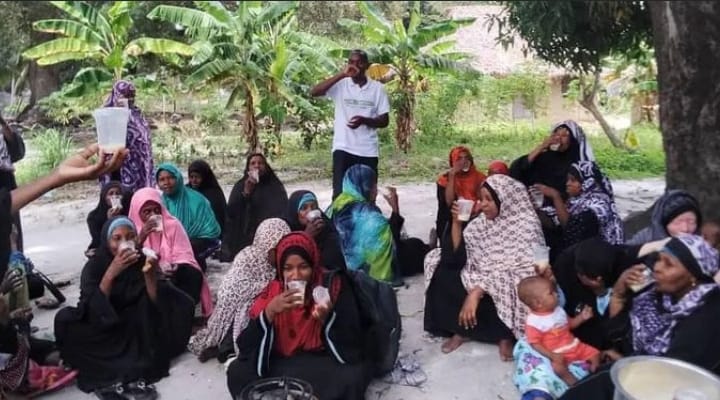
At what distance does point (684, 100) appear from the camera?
489 cm

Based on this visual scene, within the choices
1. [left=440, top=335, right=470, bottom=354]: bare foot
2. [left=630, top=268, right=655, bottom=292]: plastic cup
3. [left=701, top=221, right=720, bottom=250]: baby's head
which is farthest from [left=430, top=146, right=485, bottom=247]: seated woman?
[left=630, top=268, right=655, bottom=292]: plastic cup

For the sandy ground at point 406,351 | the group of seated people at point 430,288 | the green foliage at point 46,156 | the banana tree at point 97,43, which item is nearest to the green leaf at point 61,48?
the banana tree at point 97,43

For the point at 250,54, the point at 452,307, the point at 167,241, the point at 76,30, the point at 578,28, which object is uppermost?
the point at 76,30

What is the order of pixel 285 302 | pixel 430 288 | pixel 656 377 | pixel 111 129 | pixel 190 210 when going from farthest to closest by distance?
pixel 190 210 < pixel 430 288 < pixel 285 302 < pixel 656 377 < pixel 111 129

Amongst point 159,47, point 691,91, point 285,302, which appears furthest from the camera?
point 159,47

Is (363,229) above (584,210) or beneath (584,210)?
beneath

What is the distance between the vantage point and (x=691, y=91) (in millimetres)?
4855

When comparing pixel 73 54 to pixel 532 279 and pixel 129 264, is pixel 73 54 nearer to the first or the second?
pixel 129 264

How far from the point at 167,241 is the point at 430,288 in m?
1.70

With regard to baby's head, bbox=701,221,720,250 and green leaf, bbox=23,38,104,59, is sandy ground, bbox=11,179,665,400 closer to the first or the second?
baby's head, bbox=701,221,720,250

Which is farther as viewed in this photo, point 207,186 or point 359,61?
point 207,186

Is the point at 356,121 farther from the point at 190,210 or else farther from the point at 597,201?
the point at 597,201

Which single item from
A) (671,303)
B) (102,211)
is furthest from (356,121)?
(671,303)

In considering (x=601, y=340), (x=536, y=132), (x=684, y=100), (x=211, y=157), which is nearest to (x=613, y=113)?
(x=536, y=132)
